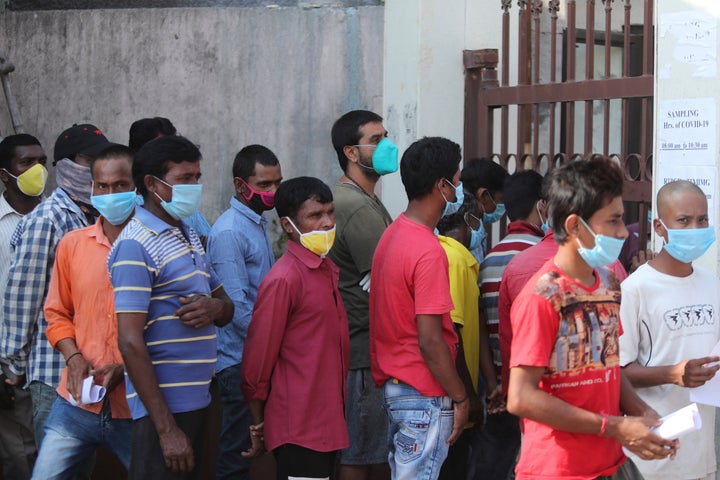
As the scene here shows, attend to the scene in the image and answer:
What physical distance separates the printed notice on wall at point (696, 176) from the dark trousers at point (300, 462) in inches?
84.2

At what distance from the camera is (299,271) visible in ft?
14.4

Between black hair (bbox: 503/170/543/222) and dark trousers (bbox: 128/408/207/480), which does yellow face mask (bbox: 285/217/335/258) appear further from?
black hair (bbox: 503/170/543/222)

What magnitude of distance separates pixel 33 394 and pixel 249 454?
105 centimetres

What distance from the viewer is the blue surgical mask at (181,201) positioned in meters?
4.02

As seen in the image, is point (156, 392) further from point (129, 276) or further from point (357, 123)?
point (357, 123)

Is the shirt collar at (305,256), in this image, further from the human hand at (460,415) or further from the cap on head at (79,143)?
the cap on head at (79,143)

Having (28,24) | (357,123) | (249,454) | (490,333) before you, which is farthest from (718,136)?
(28,24)

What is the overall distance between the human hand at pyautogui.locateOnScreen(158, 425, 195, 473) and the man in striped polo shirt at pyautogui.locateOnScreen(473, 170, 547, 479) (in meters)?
1.71

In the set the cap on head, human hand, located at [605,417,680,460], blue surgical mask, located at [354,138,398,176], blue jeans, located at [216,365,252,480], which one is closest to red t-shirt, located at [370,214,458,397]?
blue surgical mask, located at [354,138,398,176]

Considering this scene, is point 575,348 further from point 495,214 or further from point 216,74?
point 216,74

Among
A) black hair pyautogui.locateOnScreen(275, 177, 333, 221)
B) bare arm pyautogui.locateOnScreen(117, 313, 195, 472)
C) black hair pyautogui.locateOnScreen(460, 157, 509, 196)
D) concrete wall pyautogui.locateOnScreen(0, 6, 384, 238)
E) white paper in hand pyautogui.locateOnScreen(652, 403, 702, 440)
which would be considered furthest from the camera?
concrete wall pyautogui.locateOnScreen(0, 6, 384, 238)

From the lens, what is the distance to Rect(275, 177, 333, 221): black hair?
4.51m

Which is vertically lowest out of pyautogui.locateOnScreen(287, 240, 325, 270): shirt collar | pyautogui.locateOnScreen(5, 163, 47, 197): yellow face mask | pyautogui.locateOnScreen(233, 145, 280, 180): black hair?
pyautogui.locateOnScreen(287, 240, 325, 270): shirt collar

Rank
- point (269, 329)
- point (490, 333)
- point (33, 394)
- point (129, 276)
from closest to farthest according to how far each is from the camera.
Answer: point (129, 276)
point (269, 329)
point (33, 394)
point (490, 333)
